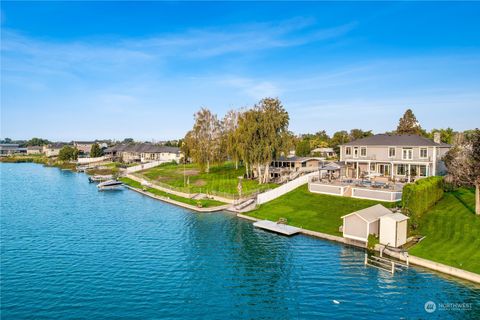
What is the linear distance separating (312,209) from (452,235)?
17.0m

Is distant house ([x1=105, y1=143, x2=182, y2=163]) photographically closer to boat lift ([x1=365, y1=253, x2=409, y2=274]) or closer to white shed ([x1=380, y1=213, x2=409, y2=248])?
white shed ([x1=380, y1=213, x2=409, y2=248])

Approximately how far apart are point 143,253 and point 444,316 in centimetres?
2505

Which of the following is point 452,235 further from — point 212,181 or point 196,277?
point 212,181

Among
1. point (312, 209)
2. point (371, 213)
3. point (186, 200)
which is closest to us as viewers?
point (371, 213)

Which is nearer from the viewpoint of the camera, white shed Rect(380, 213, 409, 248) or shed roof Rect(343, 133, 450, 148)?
white shed Rect(380, 213, 409, 248)

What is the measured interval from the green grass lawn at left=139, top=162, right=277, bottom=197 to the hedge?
2659 cm

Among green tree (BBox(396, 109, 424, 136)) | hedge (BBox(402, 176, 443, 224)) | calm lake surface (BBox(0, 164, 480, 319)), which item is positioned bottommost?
calm lake surface (BBox(0, 164, 480, 319))

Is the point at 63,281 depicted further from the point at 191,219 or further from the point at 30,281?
the point at 191,219

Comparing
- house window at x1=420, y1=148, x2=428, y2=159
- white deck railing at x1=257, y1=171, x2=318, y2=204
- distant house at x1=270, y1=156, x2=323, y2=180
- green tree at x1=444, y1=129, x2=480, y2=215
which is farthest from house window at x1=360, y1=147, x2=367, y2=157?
green tree at x1=444, y1=129, x2=480, y2=215

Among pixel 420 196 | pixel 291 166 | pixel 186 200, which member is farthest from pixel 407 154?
pixel 186 200

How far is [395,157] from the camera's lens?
58.6m

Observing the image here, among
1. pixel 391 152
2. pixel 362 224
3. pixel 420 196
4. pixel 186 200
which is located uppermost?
pixel 391 152

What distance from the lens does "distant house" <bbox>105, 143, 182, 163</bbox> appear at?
429 feet

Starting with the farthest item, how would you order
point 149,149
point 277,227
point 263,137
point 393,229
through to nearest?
point 149,149 → point 263,137 → point 277,227 → point 393,229
